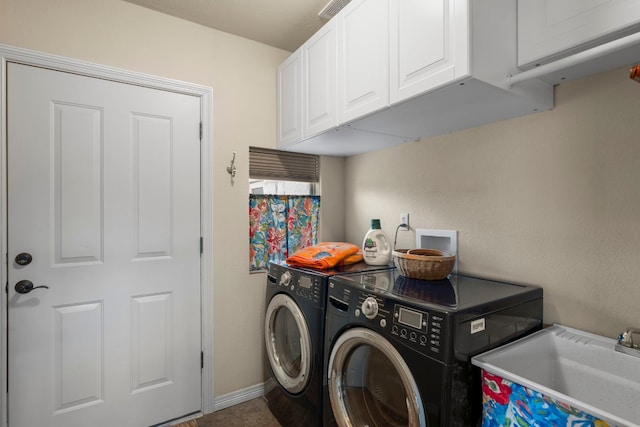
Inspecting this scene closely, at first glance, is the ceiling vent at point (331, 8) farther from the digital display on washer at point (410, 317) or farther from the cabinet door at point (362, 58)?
the digital display on washer at point (410, 317)

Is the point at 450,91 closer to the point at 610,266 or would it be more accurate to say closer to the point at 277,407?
the point at 610,266

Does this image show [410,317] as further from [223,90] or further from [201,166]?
[223,90]

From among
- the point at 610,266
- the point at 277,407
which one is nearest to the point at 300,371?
the point at 277,407

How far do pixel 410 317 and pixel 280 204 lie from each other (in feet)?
4.89

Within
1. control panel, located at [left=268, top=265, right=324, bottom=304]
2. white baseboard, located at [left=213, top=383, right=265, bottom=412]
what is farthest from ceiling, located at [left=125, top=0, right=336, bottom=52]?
white baseboard, located at [left=213, top=383, right=265, bottom=412]

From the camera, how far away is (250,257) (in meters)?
2.31

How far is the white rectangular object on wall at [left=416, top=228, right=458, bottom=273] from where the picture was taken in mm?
1776

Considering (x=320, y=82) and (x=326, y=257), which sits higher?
(x=320, y=82)

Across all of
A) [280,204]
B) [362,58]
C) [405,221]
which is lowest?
[405,221]

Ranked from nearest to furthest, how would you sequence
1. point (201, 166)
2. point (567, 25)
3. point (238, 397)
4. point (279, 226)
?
point (567, 25) < point (201, 166) < point (238, 397) < point (279, 226)

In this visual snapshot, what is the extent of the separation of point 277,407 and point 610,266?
6.07ft

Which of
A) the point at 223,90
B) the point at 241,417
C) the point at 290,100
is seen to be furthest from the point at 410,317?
the point at 223,90

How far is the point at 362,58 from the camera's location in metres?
1.59

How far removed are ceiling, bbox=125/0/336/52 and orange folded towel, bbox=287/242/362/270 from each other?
1448 mm
